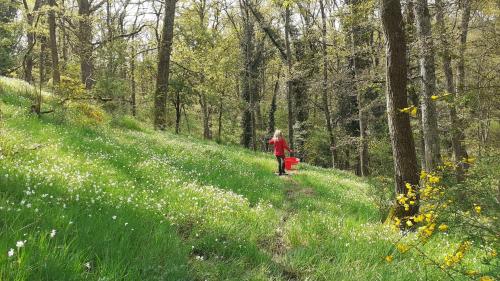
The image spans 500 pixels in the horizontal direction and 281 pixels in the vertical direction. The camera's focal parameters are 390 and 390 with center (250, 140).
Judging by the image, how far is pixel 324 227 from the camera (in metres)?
6.94

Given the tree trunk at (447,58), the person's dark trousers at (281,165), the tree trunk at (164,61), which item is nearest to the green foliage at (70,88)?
the tree trunk at (164,61)

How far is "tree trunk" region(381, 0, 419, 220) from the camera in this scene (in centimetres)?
830

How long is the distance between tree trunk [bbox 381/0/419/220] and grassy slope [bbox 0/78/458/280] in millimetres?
1488

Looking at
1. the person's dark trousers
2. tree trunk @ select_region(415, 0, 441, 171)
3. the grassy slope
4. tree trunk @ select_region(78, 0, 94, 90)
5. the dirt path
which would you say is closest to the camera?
the grassy slope

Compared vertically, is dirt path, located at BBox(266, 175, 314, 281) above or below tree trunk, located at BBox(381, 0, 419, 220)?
below

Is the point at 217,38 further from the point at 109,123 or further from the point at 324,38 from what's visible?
the point at 109,123

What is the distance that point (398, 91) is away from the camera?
834cm

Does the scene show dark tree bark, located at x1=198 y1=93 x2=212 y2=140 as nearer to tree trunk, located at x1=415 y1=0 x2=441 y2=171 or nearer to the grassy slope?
tree trunk, located at x1=415 y1=0 x2=441 y2=171

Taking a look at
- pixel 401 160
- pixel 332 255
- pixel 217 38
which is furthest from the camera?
pixel 217 38

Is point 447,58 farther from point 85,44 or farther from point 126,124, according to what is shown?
point 85,44

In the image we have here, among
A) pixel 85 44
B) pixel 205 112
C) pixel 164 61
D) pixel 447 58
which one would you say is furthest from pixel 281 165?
pixel 205 112

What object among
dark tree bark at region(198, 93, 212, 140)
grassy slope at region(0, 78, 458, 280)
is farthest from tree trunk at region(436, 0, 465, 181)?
dark tree bark at region(198, 93, 212, 140)

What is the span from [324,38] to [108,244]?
30033mm

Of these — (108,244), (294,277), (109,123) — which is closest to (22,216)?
(108,244)
